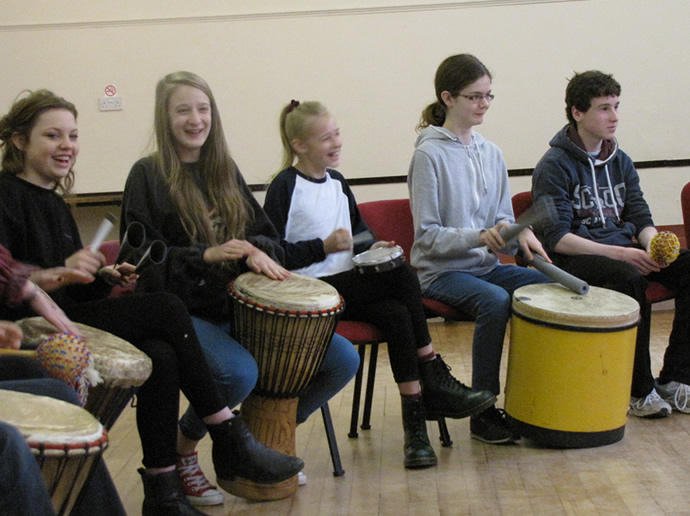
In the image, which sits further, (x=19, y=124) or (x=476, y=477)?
(x=476, y=477)

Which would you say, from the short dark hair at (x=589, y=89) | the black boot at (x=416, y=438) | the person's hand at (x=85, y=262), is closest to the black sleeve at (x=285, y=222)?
the black boot at (x=416, y=438)

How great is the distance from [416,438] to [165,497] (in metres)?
0.87

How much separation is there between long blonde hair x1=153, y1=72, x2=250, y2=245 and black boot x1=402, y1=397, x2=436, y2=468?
0.77 m

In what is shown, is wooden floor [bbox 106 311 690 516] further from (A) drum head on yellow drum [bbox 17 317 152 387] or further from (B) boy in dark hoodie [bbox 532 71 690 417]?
(A) drum head on yellow drum [bbox 17 317 152 387]

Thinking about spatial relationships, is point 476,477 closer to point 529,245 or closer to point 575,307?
point 575,307

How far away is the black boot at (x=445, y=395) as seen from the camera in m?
2.59

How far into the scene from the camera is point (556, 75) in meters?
4.74

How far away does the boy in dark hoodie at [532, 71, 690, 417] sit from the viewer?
291 cm

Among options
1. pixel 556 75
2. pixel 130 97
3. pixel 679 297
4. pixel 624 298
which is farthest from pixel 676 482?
pixel 130 97

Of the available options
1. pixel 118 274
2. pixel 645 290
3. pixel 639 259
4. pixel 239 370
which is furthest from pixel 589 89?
pixel 118 274

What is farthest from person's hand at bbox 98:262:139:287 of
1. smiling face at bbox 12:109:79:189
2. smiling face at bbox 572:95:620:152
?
smiling face at bbox 572:95:620:152

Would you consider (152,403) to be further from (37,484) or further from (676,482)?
(676,482)

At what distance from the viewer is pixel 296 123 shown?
2.78m

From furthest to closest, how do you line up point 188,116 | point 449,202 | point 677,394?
1. point 677,394
2. point 449,202
3. point 188,116
